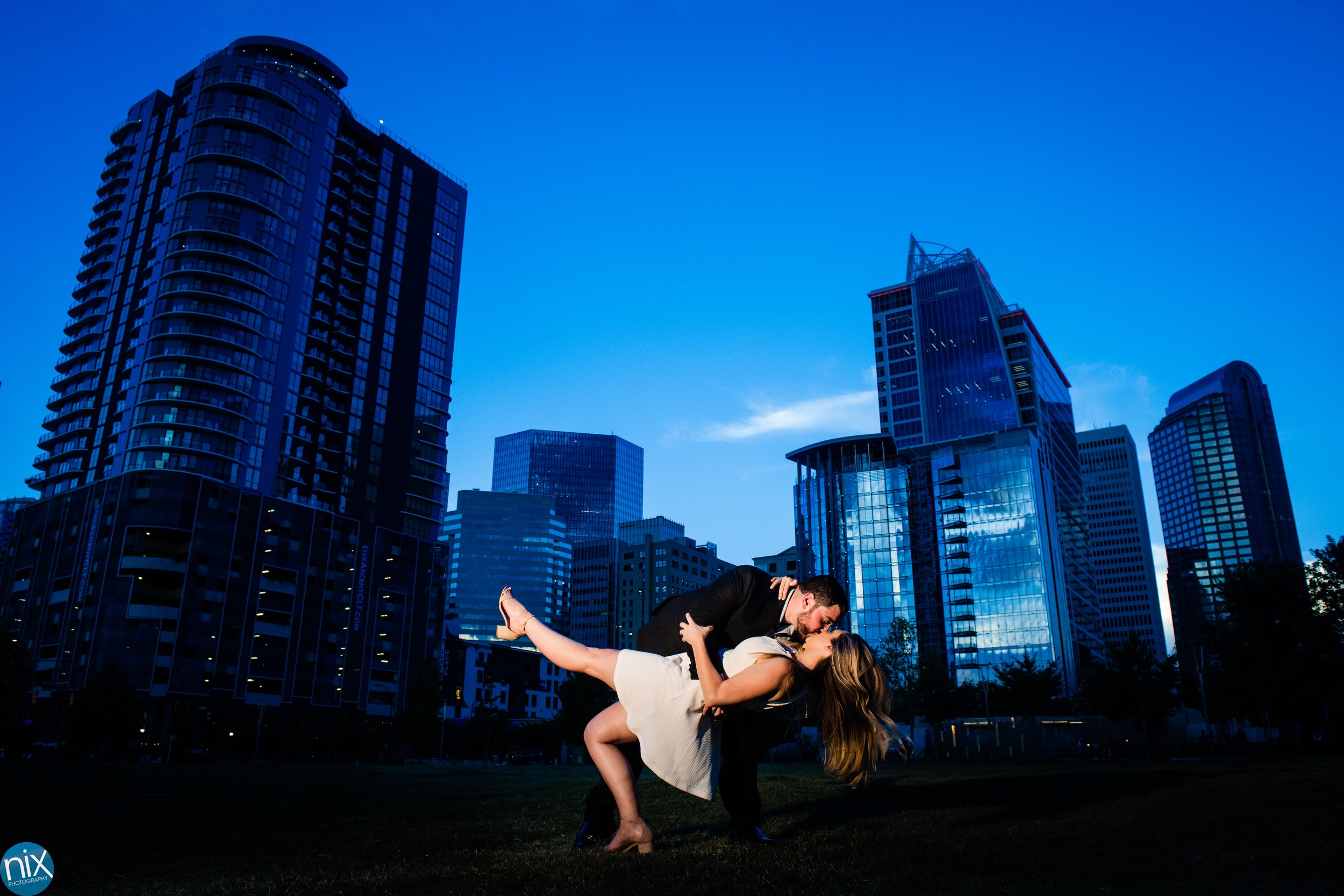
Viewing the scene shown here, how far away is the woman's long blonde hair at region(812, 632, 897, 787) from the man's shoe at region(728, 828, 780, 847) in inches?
28.1

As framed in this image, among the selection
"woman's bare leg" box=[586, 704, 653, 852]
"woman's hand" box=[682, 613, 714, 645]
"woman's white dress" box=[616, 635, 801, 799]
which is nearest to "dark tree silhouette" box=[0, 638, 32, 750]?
"woman's bare leg" box=[586, 704, 653, 852]

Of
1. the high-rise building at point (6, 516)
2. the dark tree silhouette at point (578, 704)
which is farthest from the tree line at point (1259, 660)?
the high-rise building at point (6, 516)

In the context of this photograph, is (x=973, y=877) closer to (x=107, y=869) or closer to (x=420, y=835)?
(x=420, y=835)

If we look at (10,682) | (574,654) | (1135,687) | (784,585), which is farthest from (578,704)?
(574,654)

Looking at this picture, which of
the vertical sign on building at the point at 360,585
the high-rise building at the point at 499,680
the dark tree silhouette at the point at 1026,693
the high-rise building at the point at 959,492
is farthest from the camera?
the high-rise building at the point at 499,680

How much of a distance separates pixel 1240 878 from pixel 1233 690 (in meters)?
43.5

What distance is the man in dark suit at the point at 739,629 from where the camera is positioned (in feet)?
20.4

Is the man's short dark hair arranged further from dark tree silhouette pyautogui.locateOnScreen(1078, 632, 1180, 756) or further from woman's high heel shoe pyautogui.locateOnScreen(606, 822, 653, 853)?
dark tree silhouette pyautogui.locateOnScreen(1078, 632, 1180, 756)

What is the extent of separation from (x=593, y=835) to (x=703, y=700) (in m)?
1.62

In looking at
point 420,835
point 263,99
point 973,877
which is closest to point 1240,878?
point 973,877

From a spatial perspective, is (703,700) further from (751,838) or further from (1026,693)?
(1026,693)

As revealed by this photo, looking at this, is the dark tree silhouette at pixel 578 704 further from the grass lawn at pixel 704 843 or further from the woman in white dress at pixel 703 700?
the woman in white dress at pixel 703 700

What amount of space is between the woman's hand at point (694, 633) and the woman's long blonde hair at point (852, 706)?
1.00 metres

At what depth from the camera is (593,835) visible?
6348mm
